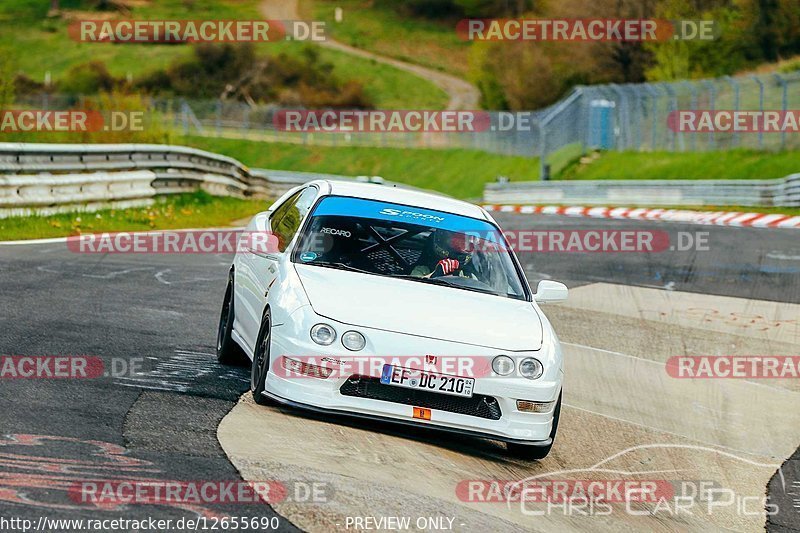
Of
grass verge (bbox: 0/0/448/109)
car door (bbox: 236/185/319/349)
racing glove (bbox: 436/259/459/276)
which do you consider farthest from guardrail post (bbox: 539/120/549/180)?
grass verge (bbox: 0/0/448/109)

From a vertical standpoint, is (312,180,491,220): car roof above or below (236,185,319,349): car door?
above

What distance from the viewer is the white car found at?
752cm

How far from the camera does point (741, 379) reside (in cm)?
1151

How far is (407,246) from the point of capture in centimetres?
884

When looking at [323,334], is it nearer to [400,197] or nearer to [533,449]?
[533,449]

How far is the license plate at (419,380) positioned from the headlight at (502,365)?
27 cm

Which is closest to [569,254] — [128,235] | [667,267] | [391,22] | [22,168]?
[667,267]

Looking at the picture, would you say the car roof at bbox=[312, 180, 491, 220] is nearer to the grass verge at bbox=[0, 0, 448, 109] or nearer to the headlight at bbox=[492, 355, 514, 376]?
the headlight at bbox=[492, 355, 514, 376]

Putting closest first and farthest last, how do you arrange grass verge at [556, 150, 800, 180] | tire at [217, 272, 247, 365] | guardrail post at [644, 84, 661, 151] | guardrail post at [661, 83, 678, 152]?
tire at [217, 272, 247, 365]
grass verge at [556, 150, 800, 180]
guardrail post at [661, 83, 678, 152]
guardrail post at [644, 84, 661, 151]

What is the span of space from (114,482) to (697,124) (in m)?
35.9

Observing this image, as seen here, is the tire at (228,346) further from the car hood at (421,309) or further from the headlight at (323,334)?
the headlight at (323,334)

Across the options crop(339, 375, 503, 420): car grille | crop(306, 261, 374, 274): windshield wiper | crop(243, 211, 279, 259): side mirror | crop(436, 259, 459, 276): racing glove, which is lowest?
crop(339, 375, 503, 420): car grille

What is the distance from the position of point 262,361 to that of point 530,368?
5.28 ft

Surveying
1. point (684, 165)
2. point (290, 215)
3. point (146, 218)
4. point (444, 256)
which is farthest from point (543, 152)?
point (444, 256)
